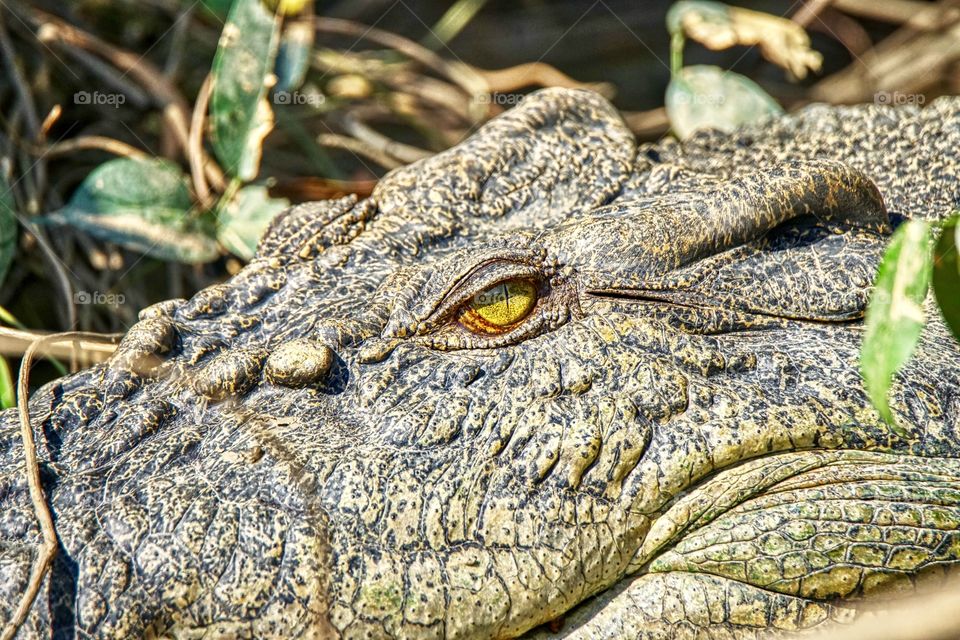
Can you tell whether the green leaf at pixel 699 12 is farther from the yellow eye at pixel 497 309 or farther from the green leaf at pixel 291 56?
the yellow eye at pixel 497 309

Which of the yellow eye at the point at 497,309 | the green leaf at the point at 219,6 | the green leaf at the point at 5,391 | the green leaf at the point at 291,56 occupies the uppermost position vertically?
the green leaf at the point at 219,6

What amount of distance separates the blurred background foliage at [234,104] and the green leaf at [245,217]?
0.01 meters

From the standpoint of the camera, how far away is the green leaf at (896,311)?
60.9 inches

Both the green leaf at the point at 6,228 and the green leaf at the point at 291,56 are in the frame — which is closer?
the green leaf at the point at 6,228

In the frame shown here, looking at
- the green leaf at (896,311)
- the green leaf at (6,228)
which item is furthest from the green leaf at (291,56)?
the green leaf at (896,311)

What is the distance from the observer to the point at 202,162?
4.54 m

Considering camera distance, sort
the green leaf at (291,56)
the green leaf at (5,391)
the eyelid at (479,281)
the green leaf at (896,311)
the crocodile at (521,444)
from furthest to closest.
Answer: the green leaf at (291,56) → the green leaf at (5,391) → the eyelid at (479,281) → the crocodile at (521,444) → the green leaf at (896,311)

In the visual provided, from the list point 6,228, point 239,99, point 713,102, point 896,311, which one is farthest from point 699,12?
point 896,311

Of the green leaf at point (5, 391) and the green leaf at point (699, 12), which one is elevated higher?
the green leaf at point (699, 12)

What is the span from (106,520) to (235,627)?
35 centimetres

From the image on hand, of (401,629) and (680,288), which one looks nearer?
(401,629)

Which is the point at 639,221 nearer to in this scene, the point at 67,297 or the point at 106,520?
the point at 106,520

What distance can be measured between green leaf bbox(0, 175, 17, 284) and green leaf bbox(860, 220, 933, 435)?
135 inches

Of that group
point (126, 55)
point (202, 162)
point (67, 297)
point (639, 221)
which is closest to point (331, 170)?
point (202, 162)
